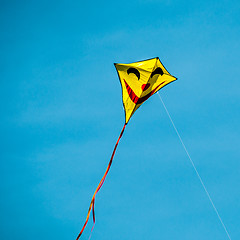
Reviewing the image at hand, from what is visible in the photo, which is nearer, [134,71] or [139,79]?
[134,71]

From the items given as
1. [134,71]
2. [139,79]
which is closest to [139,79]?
[139,79]

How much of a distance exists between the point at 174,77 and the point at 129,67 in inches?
80.0

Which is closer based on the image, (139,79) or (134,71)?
(134,71)

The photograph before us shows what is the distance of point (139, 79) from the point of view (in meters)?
12.1

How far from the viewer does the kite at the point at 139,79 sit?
11.8m

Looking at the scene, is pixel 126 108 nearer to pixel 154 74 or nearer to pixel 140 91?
pixel 140 91

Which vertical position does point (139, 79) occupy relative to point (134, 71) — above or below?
below

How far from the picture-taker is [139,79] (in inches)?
478

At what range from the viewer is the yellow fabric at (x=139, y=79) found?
1179 centimetres

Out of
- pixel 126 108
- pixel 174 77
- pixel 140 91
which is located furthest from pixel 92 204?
pixel 174 77

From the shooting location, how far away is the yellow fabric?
1179cm

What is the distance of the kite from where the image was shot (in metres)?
11.8

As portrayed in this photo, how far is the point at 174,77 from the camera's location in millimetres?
12516

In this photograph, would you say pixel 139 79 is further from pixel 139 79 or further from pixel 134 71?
pixel 134 71
